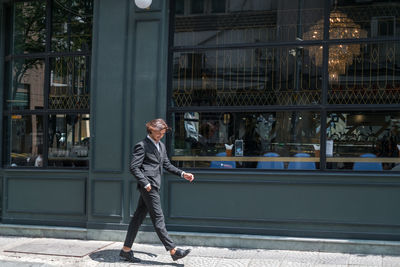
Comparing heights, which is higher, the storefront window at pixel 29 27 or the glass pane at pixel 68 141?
the storefront window at pixel 29 27

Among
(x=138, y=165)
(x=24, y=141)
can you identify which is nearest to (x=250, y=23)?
(x=138, y=165)

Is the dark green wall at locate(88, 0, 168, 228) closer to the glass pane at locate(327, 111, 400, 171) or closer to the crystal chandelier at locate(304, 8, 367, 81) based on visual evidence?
the crystal chandelier at locate(304, 8, 367, 81)

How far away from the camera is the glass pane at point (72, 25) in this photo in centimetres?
840

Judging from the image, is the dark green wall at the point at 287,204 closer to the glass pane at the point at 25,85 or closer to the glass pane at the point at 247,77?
→ the glass pane at the point at 247,77

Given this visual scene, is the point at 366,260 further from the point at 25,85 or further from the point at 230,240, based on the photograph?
the point at 25,85

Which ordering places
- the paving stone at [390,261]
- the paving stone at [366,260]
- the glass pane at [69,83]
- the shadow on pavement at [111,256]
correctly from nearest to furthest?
the paving stone at [390,261] → the paving stone at [366,260] → the shadow on pavement at [111,256] → the glass pane at [69,83]

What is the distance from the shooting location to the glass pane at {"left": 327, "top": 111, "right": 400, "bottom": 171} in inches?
279

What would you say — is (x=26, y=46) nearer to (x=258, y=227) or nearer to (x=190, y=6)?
(x=190, y=6)

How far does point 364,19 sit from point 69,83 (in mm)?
4817

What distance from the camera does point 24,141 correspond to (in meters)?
8.78

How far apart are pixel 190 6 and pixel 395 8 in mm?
3045

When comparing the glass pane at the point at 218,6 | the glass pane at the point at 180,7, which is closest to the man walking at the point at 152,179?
the glass pane at the point at 180,7

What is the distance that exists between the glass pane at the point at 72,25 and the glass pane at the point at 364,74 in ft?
13.2

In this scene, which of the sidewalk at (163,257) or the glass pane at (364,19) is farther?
the glass pane at (364,19)
